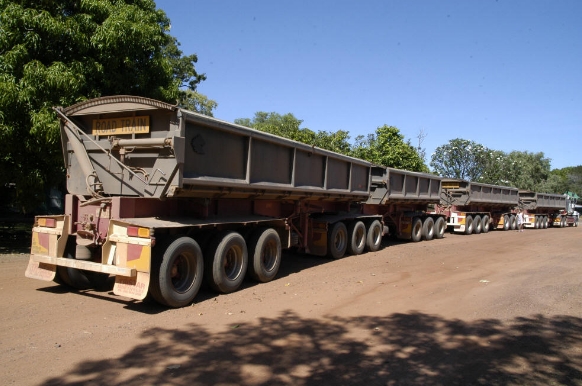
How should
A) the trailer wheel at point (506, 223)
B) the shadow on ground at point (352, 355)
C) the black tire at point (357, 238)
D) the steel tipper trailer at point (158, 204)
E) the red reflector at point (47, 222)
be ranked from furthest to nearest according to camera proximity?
the trailer wheel at point (506, 223) < the black tire at point (357, 238) < the red reflector at point (47, 222) < the steel tipper trailer at point (158, 204) < the shadow on ground at point (352, 355)

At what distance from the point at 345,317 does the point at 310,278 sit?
9.93 ft

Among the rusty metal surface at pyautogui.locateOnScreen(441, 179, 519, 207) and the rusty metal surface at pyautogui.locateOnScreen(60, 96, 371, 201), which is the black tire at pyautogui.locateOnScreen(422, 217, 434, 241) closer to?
the rusty metal surface at pyautogui.locateOnScreen(441, 179, 519, 207)

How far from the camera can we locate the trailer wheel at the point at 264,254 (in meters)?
8.74

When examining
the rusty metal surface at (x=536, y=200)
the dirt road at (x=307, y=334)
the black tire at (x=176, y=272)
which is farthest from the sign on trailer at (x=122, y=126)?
the rusty metal surface at (x=536, y=200)

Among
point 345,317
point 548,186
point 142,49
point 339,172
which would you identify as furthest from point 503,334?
point 548,186

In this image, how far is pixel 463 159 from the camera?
176 ft

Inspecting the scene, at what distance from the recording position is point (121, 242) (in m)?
6.62

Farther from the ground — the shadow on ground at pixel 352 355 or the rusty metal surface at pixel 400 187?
the rusty metal surface at pixel 400 187

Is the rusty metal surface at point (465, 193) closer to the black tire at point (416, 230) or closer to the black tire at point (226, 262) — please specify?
the black tire at point (416, 230)

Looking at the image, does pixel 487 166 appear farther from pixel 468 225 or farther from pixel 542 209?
pixel 468 225

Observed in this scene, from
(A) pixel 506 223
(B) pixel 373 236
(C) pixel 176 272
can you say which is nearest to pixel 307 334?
(C) pixel 176 272

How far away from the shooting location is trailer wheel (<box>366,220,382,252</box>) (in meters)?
14.2

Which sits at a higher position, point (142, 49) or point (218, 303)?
point (142, 49)

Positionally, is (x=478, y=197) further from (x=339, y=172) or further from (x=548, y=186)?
(x=548, y=186)
